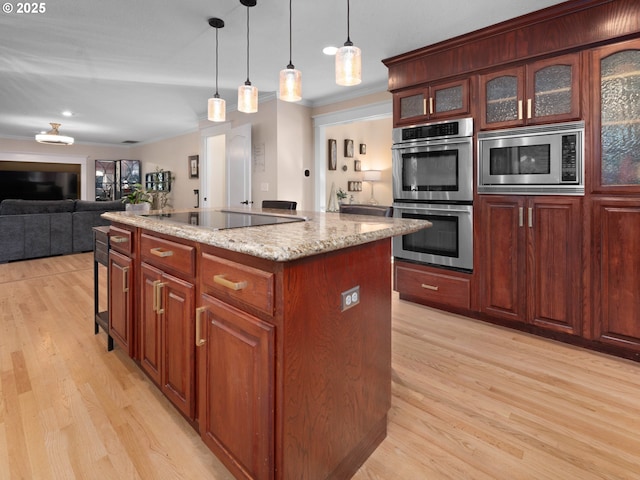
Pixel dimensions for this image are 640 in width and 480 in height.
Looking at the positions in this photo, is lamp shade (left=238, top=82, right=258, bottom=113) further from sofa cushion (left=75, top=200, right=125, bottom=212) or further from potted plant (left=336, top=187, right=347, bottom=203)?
sofa cushion (left=75, top=200, right=125, bottom=212)

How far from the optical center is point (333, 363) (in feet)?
3.94

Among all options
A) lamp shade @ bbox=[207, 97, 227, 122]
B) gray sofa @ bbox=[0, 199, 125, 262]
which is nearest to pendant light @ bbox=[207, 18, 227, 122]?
lamp shade @ bbox=[207, 97, 227, 122]

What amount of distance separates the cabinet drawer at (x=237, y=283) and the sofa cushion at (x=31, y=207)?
17.9 feet

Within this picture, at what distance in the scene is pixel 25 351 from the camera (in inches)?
92.2

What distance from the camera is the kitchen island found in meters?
1.03

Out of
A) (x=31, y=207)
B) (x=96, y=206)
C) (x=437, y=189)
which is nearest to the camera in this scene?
(x=437, y=189)

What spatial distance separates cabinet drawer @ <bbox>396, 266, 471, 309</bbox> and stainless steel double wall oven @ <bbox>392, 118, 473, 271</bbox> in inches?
4.5

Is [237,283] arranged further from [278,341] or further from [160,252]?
[160,252]

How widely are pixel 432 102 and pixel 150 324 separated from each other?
8.84 feet

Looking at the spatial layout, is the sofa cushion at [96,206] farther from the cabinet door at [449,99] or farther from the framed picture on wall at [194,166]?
the cabinet door at [449,99]

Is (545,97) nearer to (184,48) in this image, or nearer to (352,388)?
(352,388)

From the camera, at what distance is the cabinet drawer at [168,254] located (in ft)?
4.55

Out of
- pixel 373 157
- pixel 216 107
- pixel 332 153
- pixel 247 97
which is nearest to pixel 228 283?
pixel 247 97

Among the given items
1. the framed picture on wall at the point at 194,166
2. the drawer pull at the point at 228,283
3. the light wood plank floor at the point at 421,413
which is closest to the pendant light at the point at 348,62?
the drawer pull at the point at 228,283
